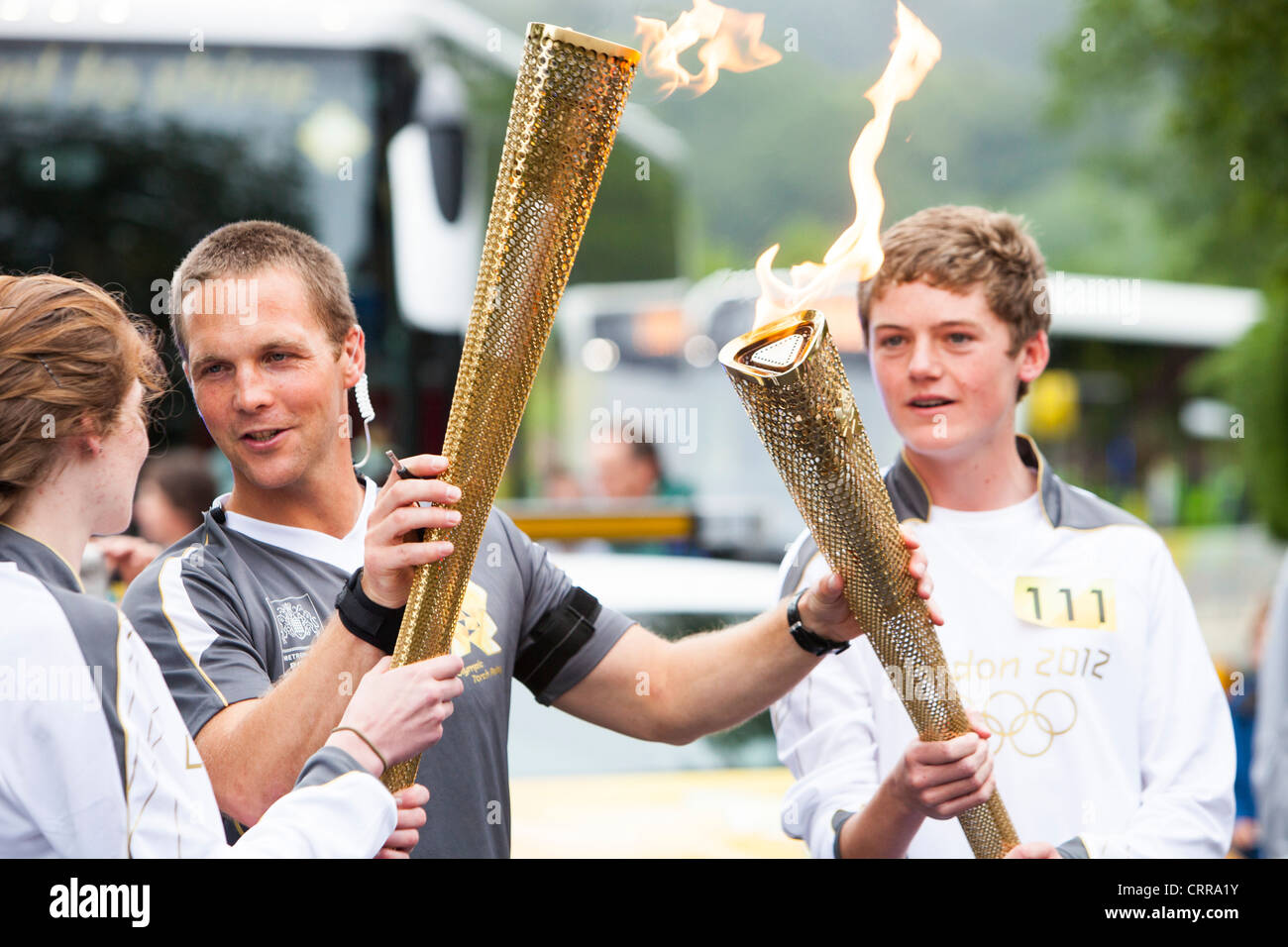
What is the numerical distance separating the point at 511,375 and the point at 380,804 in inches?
21.8

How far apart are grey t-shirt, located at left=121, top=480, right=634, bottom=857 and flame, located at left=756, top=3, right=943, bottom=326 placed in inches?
24.0

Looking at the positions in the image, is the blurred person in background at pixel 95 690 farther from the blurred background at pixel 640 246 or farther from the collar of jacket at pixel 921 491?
the collar of jacket at pixel 921 491

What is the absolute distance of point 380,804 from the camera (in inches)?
63.9

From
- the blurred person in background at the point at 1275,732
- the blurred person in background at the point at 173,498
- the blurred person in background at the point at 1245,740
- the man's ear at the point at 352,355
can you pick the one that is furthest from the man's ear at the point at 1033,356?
the blurred person in background at the point at 1245,740

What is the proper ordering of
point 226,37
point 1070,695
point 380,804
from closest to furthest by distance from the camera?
point 380,804, point 1070,695, point 226,37

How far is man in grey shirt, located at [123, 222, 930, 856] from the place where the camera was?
1.74 metres

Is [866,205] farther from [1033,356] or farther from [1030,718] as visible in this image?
[1030,718]

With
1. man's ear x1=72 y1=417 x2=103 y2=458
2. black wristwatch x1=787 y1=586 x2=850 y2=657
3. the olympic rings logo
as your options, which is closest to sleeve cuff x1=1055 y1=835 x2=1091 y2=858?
the olympic rings logo

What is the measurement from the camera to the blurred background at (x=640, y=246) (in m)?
3.62

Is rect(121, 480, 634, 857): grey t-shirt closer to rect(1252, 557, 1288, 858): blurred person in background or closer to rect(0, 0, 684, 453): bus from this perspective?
rect(1252, 557, 1288, 858): blurred person in background

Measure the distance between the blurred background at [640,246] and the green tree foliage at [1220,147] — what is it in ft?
0.10

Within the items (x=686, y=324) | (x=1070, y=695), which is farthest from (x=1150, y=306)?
(x=1070, y=695)

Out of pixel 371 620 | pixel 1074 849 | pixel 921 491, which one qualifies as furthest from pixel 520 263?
pixel 1074 849
